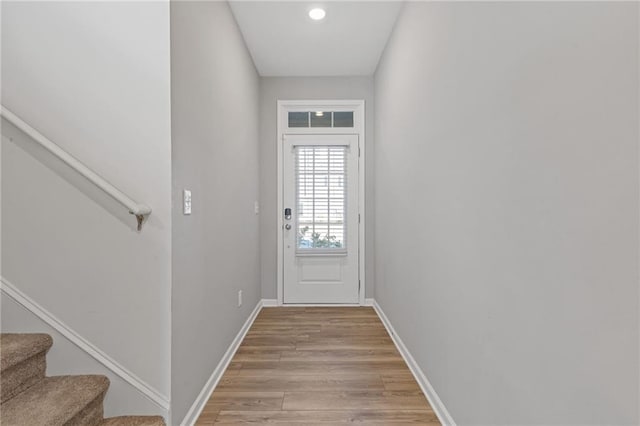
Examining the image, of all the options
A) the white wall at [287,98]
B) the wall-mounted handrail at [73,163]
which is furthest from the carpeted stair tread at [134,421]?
the white wall at [287,98]

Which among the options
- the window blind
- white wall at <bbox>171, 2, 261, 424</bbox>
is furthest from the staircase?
the window blind

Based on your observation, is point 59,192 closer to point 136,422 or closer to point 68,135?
point 68,135

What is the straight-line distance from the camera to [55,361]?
1565 millimetres

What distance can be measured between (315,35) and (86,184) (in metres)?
2.26

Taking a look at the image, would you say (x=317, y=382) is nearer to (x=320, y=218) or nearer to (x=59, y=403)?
(x=59, y=403)

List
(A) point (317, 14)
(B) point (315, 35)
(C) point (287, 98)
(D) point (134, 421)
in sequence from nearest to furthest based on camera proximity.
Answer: (D) point (134, 421) < (A) point (317, 14) < (B) point (315, 35) < (C) point (287, 98)

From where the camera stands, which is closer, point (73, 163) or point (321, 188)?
point (73, 163)

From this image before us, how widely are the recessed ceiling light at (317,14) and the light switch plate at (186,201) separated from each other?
1.82m

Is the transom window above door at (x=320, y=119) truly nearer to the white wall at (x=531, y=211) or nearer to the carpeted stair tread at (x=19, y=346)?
the white wall at (x=531, y=211)

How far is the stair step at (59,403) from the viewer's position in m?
1.27

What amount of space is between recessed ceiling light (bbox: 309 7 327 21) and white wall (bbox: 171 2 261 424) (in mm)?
630

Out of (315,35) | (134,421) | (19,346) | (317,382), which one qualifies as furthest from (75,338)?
(315,35)

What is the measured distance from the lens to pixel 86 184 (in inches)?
60.4

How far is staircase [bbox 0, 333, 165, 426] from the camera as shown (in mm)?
1293
